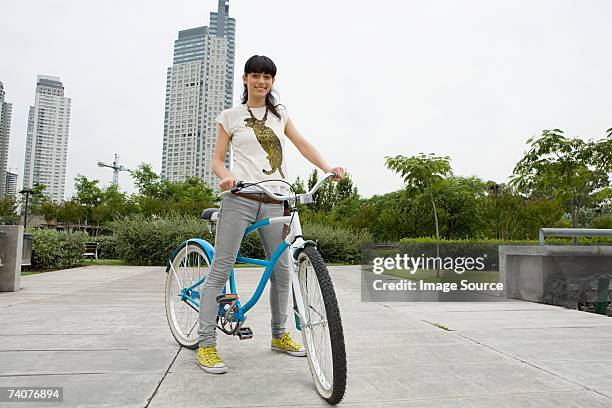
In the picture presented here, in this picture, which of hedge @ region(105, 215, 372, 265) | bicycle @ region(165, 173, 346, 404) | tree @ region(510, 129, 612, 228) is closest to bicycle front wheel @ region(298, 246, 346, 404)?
bicycle @ region(165, 173, 346, 404)

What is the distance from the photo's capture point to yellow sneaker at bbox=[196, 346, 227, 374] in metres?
2.54

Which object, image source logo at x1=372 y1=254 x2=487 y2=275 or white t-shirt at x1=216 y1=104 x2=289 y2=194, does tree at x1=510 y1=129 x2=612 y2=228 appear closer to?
image source logo at x1=372 y1=254 x2=487 y2=275

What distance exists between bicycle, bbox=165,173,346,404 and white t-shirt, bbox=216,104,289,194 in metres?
0.17

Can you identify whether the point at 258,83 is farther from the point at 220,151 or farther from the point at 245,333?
the point at 245,333

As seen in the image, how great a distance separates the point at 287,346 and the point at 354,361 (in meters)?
0.43

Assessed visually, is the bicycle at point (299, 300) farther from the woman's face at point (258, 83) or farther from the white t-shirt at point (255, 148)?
the woman's face at point (258, 83)

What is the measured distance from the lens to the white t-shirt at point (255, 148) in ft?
8.63

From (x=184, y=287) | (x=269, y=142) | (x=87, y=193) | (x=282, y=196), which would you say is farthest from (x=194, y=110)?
(x=282, y=196)

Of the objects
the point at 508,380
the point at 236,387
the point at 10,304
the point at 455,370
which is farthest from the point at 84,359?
the point at 10,304

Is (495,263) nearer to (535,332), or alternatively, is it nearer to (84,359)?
(535,332)

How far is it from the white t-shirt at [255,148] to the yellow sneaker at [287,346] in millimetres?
1012

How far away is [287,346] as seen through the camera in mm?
2967

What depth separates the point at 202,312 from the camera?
272 centimetres

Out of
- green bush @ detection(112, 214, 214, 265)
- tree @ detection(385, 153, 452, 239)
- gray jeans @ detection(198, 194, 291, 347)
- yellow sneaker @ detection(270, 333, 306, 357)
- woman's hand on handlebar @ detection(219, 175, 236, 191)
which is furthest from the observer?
green bush @ detection(112, 214, 214, 265)
